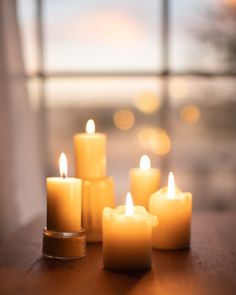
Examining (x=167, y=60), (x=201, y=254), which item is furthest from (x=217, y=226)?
(x=167, y=60)

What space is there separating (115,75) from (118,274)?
1.49 meters

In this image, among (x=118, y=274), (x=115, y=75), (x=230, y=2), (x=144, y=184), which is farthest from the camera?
(x=230, y=2)

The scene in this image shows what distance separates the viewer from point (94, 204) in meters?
1.08

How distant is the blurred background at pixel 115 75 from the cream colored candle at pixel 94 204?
61cm

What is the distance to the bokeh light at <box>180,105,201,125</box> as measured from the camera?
2.50 meters

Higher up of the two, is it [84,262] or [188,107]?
[188,107]

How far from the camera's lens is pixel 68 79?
2309 millimetres

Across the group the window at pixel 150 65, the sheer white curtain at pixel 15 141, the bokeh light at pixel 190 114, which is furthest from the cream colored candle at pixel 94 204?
the bokeh light at pixel 190 114

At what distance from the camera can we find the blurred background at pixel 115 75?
1768 millimetres

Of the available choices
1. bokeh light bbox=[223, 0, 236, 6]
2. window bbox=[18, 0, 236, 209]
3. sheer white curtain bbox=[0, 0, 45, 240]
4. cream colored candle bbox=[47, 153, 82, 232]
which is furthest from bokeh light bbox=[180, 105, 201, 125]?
cream colored candle bbox=[47, 153, 82, 232]

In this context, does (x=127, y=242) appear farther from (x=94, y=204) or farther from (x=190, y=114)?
(x=190, y=114)

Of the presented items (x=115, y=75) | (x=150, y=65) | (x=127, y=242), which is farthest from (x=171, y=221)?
(x=150, y=65)

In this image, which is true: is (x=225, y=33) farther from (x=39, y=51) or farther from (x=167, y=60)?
(x=39, y=51)

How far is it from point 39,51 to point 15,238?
1.23m
